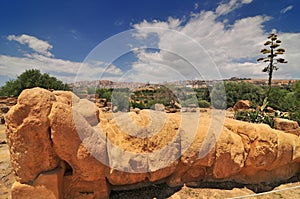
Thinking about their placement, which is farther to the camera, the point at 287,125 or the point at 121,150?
the point at 287,125

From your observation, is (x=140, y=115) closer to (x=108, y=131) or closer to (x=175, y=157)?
(x=108, y=131)

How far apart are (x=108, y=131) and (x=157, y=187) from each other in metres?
2.03

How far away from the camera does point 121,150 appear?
14.2 feet

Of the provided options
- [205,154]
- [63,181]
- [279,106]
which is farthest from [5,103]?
[279,106]

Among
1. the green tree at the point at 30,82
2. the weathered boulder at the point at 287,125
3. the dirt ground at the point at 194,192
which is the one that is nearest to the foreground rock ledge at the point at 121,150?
the dirt ground at the point at 194,192

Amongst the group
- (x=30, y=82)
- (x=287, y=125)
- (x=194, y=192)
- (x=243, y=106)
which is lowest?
(x=194, y=192)

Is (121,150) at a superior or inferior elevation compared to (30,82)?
inferior

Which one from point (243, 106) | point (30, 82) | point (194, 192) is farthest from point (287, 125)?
point (30, 82)

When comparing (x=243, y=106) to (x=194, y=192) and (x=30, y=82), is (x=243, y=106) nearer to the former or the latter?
(x=194, y=192)

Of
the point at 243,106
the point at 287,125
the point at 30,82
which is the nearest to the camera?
the point at 287,125

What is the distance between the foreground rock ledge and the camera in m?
3.80

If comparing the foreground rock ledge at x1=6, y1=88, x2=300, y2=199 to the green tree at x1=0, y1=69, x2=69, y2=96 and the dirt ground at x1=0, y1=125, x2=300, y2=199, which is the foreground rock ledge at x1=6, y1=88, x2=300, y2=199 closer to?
the dirt ground at x1=0, y1=125, x2=300, y2=199

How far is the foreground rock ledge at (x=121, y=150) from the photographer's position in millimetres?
3799

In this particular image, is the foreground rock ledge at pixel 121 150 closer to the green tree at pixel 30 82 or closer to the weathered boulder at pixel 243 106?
the weathered boulder at pixel 243 106
